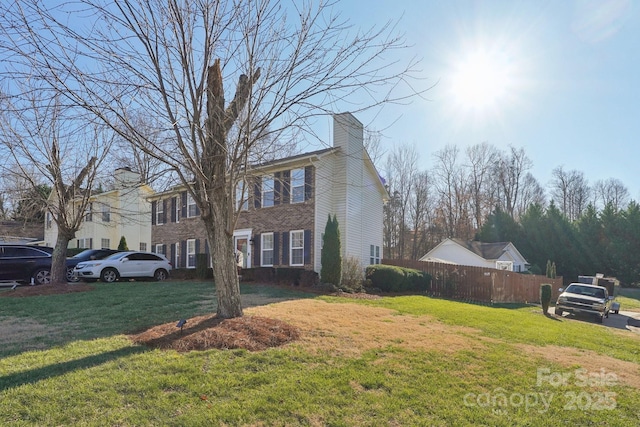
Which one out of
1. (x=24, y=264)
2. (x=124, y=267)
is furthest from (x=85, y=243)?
(x=24, y=264)

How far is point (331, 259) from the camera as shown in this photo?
627 inches

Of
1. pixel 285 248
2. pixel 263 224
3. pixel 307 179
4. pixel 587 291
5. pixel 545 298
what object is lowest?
pixel 545 298

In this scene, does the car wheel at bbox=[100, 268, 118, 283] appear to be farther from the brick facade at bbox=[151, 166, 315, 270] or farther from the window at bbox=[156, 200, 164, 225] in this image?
the window at bbox=[156, 200, 164, 225]

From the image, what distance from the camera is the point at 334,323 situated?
7961 mm

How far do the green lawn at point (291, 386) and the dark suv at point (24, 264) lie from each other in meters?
9.62

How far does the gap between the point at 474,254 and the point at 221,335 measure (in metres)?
31.3

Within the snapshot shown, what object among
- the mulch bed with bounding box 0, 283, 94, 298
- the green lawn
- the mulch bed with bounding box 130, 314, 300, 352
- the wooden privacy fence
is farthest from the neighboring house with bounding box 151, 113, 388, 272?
the green lawn

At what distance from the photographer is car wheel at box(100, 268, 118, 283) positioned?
1642 centimetres

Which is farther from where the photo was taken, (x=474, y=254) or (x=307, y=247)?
(x=474, y=254)

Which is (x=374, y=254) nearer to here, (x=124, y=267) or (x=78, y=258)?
(x=124, y=267)

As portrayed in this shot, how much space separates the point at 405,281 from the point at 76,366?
14.2m

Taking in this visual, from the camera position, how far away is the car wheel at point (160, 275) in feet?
59.9

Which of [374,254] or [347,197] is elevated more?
[347,197]

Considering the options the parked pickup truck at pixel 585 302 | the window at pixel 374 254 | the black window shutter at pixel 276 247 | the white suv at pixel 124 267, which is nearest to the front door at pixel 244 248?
the black window shutter at pixel 276 247
